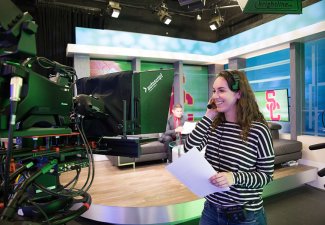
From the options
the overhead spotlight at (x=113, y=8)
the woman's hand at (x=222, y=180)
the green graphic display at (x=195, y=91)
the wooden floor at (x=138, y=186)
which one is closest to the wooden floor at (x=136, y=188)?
the wooden floor at (x=138, y=186)

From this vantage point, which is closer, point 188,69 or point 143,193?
point 143,193

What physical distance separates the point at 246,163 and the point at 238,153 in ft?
0.17

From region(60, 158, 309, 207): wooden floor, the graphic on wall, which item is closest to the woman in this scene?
region(60, 158, 309, 207): wooden floor

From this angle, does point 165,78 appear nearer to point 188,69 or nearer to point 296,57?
point 296,57

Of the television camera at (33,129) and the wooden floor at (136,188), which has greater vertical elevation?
the television camera at (33,129)

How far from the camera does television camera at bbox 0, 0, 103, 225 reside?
1.98ft

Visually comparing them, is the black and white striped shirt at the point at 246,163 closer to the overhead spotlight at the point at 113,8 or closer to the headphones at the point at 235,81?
the headphones at the point at 235,81

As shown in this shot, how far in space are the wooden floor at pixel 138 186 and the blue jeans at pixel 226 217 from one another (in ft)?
4.41

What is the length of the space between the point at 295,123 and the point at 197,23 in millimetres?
3310

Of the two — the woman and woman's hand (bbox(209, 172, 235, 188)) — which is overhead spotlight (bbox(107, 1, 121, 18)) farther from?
woman's hand (bbox(209, 172, 235, 188))

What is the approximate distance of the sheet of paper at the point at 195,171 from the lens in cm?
96

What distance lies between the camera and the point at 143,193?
275 centimetres

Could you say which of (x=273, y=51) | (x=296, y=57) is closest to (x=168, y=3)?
(x=273, y=51)

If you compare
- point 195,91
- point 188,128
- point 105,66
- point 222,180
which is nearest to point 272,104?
point 195,91
